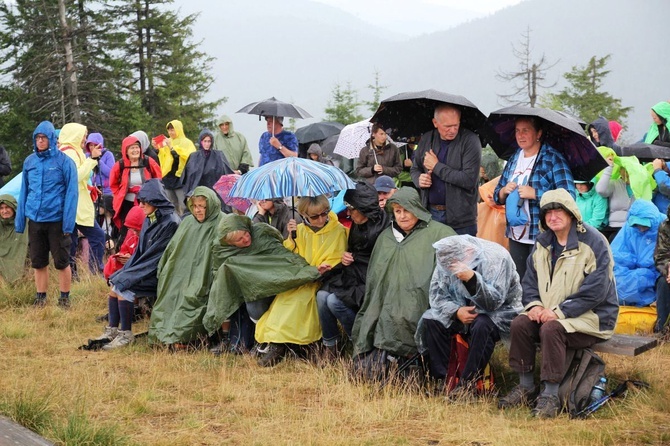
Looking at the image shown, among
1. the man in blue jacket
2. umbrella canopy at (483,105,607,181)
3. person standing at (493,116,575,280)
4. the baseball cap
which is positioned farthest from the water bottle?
the man in blue jacket

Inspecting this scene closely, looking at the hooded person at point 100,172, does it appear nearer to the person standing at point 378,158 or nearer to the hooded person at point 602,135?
the person standing at point 378,158

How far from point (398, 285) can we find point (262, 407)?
4.67ft

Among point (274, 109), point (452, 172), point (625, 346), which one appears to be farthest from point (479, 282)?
point (274, 109)

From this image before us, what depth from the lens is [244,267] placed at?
779 centimetres

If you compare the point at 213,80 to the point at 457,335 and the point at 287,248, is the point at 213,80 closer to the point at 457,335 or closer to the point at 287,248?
the point at 287,248

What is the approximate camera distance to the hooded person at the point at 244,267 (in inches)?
303

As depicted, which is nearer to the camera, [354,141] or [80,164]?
[354,141]

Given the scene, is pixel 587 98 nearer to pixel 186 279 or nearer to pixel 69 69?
pixel 69 69

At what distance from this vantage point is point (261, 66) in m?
114

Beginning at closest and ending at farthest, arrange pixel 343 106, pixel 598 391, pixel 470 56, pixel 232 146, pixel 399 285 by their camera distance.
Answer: pixel 598 391
pixel 399 285
pixel 232 146
pixel 343 106
pixel 470 56

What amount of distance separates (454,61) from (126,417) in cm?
8289

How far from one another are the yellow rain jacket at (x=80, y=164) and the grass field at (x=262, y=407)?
342 cm

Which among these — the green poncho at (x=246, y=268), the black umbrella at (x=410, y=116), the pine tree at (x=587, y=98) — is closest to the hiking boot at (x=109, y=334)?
the green poncho at (x=246, y=268)

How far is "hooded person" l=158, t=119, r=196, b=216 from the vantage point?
13.0 m
